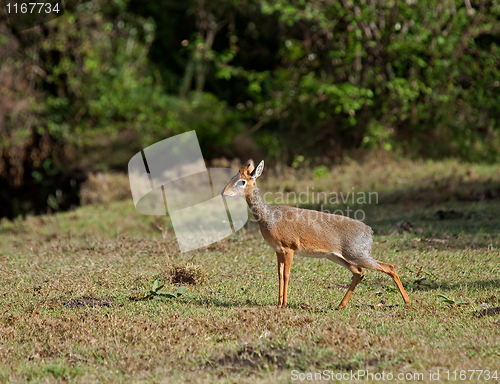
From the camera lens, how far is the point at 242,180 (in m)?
5.88

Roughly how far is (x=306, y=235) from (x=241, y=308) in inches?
38.3

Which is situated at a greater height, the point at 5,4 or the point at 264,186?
the point at 5,4

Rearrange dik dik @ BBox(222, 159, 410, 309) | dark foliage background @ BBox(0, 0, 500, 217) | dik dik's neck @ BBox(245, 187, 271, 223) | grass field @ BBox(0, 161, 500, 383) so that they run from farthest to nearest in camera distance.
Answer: dark foliage background @ BBox(0, 0, 500, 217)
dik dik's neck @ BBox(245, 187, 271, 223)
dik dik @ BBox(222, 159, 410, 309)
grass field @ BBox(0, 161, 500, 383)

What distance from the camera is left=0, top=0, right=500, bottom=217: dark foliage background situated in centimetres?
1395

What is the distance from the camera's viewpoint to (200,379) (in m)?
4.41

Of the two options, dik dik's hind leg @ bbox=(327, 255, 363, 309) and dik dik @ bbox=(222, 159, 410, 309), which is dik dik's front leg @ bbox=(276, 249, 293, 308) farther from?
dik dik's hind leg @ bbox=(327, 255, 363, 309)

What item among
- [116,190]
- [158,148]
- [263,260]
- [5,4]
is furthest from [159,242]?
[5,4]

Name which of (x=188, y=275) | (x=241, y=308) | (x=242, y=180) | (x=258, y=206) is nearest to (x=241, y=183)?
(x=242, y=180)

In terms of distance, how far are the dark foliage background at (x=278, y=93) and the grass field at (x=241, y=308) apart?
460 cm

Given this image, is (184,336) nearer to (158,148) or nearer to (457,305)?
(457,305)

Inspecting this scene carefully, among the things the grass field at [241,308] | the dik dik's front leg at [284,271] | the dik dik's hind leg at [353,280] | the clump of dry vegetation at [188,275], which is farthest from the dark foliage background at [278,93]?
the dik dik's front leg at [284,271]

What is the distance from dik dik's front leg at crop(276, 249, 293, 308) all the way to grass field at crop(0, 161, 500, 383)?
0.52ft

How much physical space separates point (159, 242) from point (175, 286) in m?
2.18

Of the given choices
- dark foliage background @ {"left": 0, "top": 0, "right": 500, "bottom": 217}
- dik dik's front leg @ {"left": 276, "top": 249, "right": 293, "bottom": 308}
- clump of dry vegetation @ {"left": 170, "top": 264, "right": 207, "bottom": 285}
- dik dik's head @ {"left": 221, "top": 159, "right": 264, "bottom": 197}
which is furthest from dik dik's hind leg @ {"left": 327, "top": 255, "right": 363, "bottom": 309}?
dark foliage background @ {"left": 0, "top": 0, "right": 500, "bottom": 217}
